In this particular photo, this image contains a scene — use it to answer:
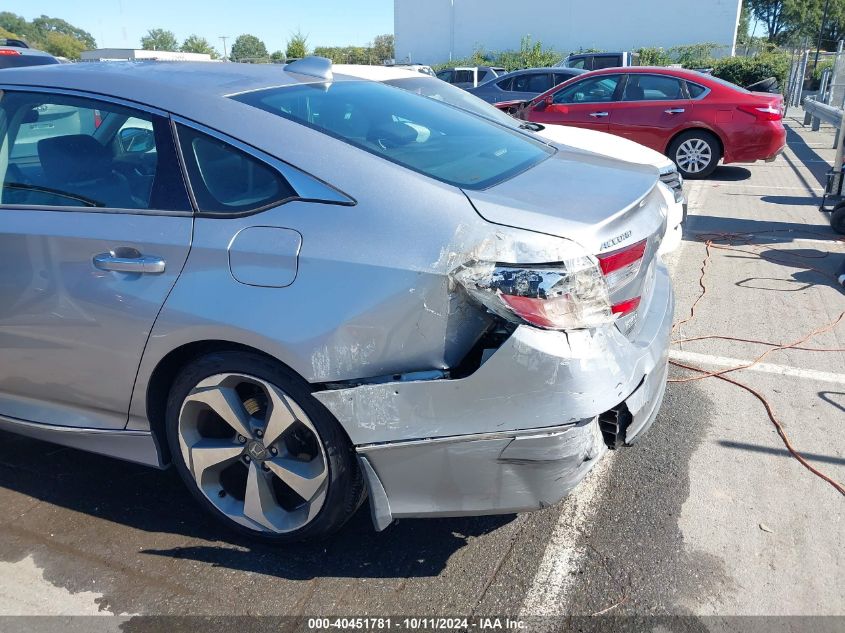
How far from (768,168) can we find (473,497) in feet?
39.2

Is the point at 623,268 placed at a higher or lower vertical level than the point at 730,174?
higher

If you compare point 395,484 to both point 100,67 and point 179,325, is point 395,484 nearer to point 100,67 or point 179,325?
point 179,325

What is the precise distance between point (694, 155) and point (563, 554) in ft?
31.1

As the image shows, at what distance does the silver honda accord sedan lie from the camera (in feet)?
7.39

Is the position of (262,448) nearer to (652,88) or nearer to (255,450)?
(255,450)

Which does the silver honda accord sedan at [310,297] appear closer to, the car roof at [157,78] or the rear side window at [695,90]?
the car roof at [157,78]

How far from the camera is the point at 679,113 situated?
1059 centimetres

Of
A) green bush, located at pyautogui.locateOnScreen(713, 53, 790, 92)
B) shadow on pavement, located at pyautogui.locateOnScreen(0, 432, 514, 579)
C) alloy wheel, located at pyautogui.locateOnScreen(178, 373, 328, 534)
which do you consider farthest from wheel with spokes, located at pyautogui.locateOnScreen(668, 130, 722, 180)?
green bush, located at pyautogui.locateOnScreen(713, 53, 790, 92)

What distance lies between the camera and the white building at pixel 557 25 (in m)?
51.8

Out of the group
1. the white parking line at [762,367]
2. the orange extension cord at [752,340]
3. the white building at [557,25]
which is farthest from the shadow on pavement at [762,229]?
the white building at [557,25]

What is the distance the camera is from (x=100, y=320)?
8.82 feet

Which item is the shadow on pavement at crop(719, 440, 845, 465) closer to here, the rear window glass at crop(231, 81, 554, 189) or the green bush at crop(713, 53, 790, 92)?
the rear window glass at crop(231, 81, 554, 189)

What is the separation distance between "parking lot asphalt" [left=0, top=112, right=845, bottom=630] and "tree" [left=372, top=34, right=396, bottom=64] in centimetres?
7512

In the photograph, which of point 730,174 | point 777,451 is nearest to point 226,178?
point 777,451
